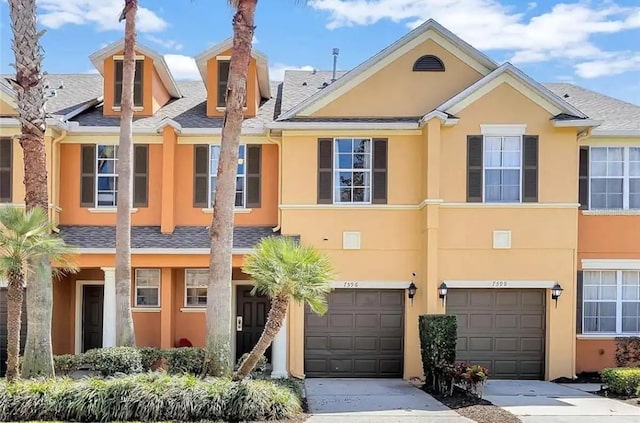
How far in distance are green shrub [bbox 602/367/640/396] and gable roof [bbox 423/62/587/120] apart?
19.7ft

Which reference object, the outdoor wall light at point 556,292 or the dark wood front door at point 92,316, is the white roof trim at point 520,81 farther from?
the dark wood front door at point 92,316

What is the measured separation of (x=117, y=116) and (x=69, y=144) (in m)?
1.44

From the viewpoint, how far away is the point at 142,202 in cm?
1688

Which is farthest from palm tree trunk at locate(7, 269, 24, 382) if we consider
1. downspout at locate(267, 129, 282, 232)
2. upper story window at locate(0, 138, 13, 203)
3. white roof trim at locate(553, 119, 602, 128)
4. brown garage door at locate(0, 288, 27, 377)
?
white roof trim at locate(553, 119, 602, 128)

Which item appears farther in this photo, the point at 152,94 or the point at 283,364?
the point at 152,94

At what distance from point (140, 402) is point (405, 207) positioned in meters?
8.07

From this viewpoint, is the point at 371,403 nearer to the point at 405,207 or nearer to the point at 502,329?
the point at 502,329

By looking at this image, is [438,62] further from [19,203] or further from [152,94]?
[19,203]

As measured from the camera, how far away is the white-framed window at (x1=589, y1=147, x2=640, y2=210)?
16.5 m

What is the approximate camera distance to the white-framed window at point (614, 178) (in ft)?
54.0

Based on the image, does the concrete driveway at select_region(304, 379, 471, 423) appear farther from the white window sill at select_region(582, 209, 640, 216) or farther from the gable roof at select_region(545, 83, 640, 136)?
the gable roof at select_region(545, 83, 640, 136)

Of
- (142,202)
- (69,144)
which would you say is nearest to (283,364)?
(142,202)

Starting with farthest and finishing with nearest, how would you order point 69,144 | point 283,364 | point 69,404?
1. point 69,144
2. point 283,364
3. point 69,404

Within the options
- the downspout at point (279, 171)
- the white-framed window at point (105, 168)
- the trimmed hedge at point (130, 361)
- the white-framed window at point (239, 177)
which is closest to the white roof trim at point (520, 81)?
the downspout at point (279, 171)
